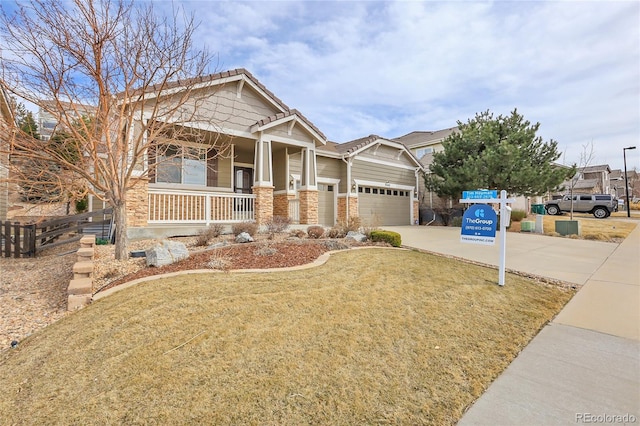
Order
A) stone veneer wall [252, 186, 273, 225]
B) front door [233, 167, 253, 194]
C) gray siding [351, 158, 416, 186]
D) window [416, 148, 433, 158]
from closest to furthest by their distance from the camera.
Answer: stone veneer wall [252, 186, 273, 225] < front door [233, 167, 253, 194] < gray siding [351, 158, 416, 186] < window [416, 148, 433, 158]

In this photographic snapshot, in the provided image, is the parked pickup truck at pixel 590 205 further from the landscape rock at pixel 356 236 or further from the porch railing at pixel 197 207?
the porch railing at pixel 197 207

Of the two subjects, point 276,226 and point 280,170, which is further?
point 280,170

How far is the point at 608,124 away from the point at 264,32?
20.6 m

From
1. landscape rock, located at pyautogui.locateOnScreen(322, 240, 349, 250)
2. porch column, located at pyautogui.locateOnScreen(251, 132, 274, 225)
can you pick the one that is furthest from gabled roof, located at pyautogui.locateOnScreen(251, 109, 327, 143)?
landscape rock, located at pyautogui.locateOnScreen(322, 240, 349, 250)

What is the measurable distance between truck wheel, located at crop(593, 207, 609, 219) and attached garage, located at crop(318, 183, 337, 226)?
71.1ft

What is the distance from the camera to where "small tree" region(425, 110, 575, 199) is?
47.1ft

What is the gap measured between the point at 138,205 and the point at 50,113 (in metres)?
3.74

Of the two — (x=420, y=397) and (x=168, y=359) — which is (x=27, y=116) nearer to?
(x=168, y=359)

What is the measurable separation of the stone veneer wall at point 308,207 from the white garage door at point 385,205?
4.30 meters

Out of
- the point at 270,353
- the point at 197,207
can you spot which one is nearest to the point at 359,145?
the point at 197,207

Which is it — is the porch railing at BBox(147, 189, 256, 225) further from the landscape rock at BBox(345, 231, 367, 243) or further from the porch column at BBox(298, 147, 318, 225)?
the landscape rock at BBox(345, 231, 367, 243)

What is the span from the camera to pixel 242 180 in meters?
13.4

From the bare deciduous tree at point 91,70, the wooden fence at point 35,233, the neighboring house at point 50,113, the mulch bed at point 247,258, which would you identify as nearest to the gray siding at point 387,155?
the mulch bed at point 247,258

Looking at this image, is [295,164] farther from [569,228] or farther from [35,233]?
[569,228]
